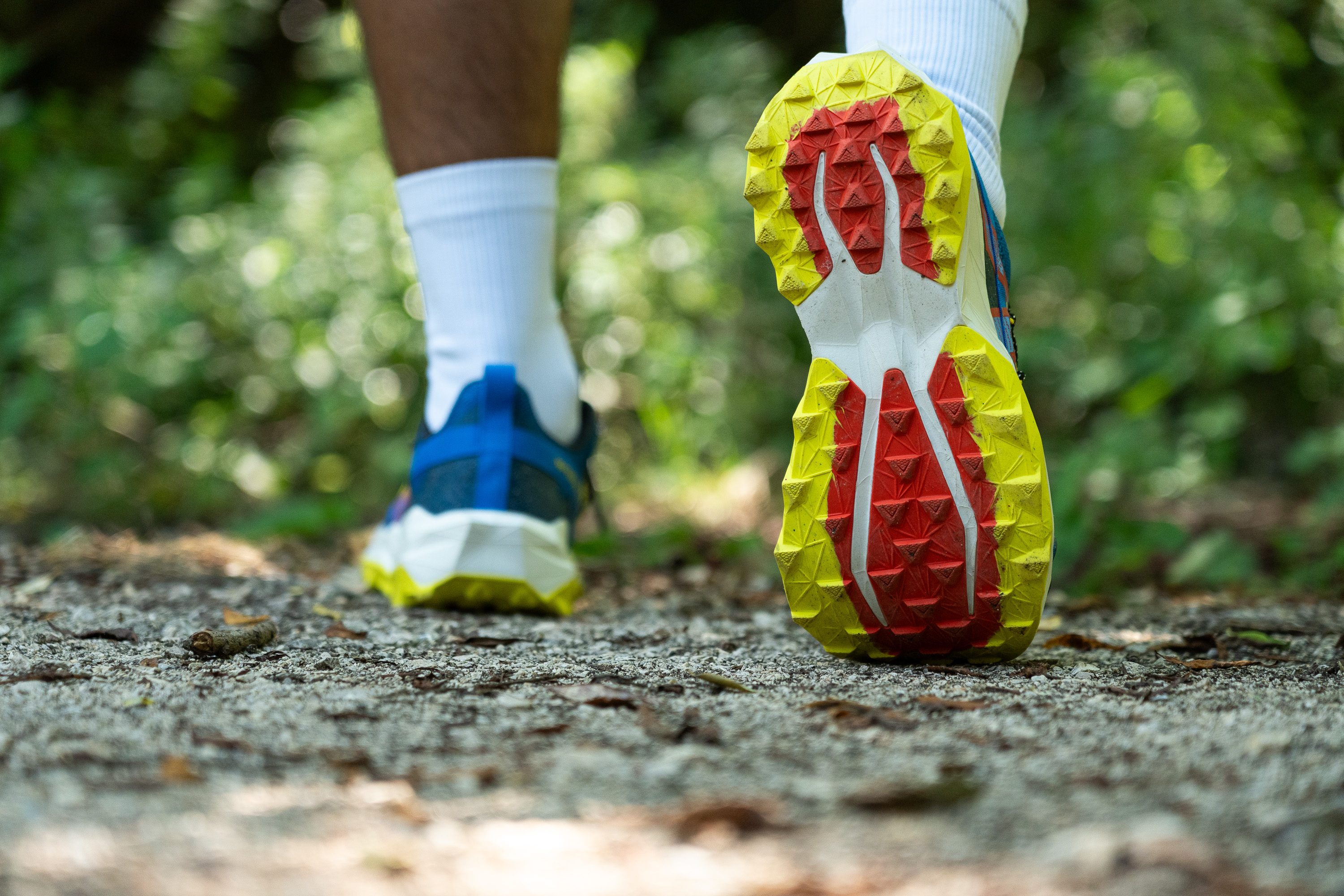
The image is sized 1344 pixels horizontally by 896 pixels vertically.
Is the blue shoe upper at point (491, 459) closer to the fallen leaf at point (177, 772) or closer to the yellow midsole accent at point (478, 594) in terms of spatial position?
the yellow midsole accent at point (478, 594)

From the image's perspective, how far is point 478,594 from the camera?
1.34 m

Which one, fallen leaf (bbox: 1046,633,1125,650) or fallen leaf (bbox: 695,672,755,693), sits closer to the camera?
fallen leaf (bbox: 695,672,755,693)

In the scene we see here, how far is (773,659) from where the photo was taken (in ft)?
3.54

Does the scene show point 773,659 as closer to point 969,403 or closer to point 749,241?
point 969,403

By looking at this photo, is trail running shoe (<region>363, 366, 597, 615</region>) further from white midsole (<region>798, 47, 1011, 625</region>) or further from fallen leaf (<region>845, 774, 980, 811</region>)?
fallen leaf (<region>845, 774, 980, 811</region>)

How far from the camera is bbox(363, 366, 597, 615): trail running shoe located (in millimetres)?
1339

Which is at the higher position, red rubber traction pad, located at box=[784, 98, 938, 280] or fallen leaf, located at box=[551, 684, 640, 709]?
red rubber traction pad, located at box=[784, 98, 938, 280]

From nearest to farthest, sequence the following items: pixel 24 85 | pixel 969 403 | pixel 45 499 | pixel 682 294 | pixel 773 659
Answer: pixel 969 403 < pixel 773 659 < pixel 45 499 < pixel 682 294 < pixel 24 85

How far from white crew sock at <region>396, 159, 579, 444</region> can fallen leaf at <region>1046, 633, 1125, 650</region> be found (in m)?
0.65

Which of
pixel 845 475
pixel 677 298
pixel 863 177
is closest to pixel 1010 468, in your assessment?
pixel 845 475

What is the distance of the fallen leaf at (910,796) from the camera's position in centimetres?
62

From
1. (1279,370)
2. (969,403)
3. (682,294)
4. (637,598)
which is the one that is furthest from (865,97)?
(1279,370)

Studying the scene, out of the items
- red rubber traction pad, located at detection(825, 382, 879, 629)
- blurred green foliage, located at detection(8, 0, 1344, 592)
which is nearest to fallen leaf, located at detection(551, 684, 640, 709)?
red rubber traction pad, located at detection(825, 382, 879, 629)

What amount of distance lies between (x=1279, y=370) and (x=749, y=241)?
4.27ft
